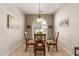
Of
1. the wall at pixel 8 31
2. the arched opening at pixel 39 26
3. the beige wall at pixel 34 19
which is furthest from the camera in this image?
→ the beige wall at pixel 34 19

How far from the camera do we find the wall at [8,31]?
3.47 m

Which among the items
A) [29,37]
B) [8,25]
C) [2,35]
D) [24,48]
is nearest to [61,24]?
[29,37]

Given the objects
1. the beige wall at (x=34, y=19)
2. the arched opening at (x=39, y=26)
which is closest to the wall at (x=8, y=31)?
the beige wall at (x=34, y=19)

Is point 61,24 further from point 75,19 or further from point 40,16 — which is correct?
point 75,19

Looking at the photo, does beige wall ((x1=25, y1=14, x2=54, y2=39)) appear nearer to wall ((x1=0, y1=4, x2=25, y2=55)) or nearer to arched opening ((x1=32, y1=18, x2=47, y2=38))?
arched opening ((x1=32, y1=18, x2=47, y2=38))

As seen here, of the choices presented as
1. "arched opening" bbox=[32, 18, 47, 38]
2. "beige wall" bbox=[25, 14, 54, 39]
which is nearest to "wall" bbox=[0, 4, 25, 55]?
"beige wall" bbox=[25, 14, 54, 39]

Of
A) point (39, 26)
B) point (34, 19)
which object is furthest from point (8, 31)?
point (34, 19)

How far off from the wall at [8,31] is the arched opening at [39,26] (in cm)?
44

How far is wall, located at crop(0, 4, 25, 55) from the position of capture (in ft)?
11.4

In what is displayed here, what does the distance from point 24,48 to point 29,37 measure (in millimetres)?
461

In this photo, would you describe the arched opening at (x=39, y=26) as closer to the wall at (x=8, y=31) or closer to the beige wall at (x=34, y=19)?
the beige wall at (x=34, y=19)

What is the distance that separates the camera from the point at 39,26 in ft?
16.6

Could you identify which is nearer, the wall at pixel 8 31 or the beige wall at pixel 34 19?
the wall at pixel 8 31

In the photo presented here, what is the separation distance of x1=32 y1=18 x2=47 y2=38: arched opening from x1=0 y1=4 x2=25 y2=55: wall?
442mm
